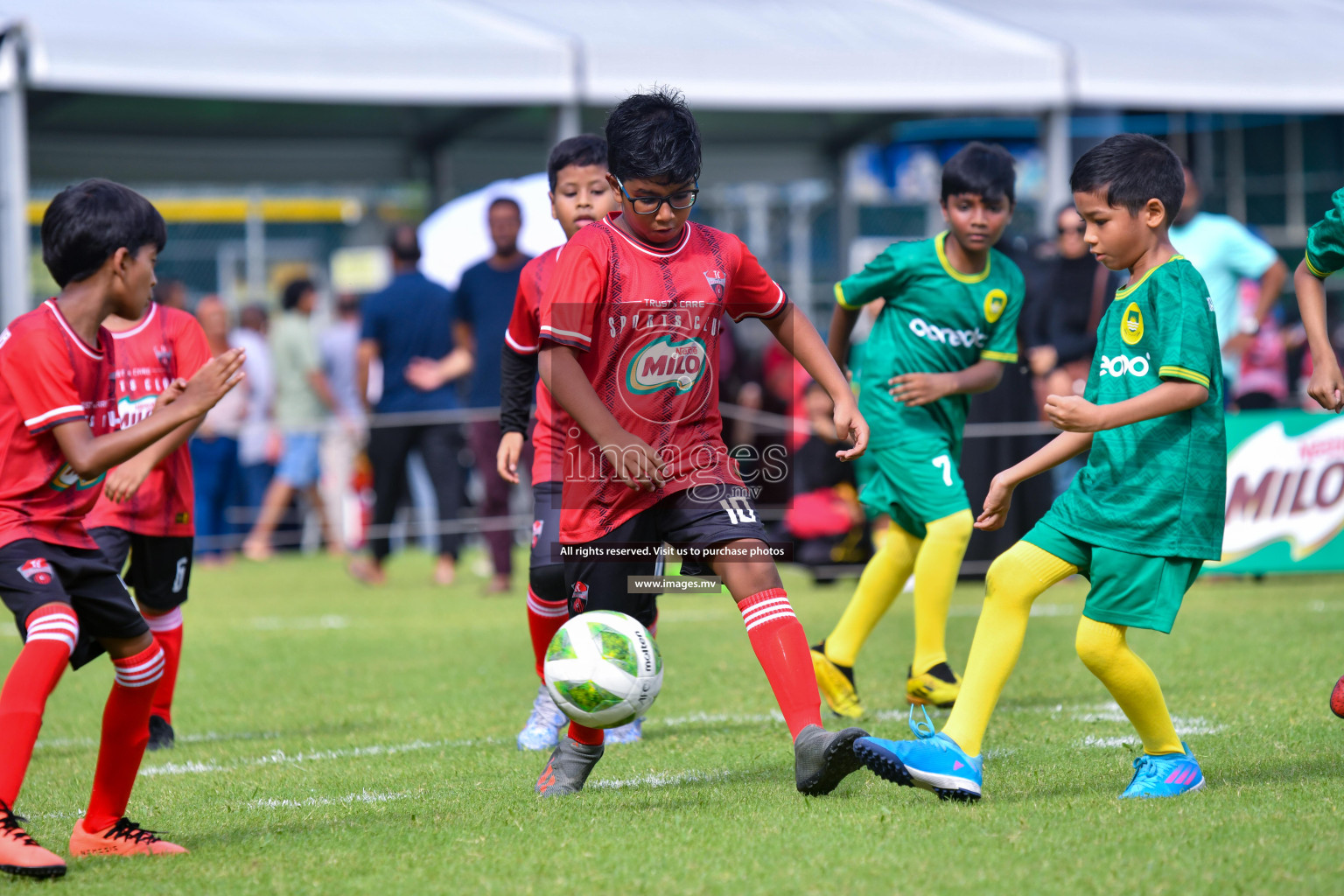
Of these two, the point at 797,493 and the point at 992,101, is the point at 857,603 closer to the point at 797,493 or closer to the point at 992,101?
the point at 797,493

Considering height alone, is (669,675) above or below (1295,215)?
below

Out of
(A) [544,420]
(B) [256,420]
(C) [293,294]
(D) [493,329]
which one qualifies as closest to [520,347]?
(A) [544,420]

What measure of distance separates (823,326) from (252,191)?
21.4 feet

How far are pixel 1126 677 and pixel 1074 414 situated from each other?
717mm

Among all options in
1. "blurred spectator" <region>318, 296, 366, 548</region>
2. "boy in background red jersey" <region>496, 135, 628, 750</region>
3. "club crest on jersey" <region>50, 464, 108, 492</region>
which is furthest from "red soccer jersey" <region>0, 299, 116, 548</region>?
"blurred spectator" <region>318, 296, 366, 548</region>

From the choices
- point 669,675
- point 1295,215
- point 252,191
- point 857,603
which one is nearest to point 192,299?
point 252,191

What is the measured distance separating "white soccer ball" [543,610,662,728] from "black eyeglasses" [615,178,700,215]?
1.09 meters

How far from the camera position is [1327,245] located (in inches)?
177

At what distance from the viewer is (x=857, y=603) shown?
5.62 meters

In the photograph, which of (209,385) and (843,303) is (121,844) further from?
(843,303)

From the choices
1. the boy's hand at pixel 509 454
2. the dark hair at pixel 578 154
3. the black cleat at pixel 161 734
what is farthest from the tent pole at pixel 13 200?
the boy's hand at pixel 509 454

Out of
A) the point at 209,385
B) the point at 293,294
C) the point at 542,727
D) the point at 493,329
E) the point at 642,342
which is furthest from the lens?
the point at 293,294

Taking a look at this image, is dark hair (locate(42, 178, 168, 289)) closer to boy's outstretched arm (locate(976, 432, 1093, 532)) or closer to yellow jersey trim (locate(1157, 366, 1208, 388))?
boy's outstretched arm (locate(976, 432, 1093, 532))

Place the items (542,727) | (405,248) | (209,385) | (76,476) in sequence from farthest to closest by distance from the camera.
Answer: (405,248) < (542,727) < (76,476) < (209,385)
